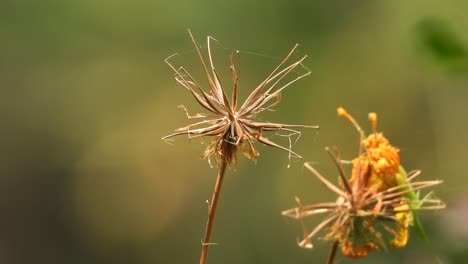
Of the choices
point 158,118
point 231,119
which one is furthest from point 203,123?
point 158,118

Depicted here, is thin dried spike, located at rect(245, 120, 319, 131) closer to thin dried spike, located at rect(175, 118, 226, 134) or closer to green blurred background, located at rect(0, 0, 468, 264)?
thin dried spike, located at rect(175, 118, 226, 134)

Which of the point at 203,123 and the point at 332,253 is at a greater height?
Result: the point at 203,123

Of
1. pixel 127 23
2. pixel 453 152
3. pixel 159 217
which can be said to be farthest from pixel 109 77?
pixel 453 152

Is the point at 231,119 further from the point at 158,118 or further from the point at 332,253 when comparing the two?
the point at 158,118

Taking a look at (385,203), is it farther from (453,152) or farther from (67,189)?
(67,189)

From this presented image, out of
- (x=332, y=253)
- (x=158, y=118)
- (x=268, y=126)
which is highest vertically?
(x=158, y=118)

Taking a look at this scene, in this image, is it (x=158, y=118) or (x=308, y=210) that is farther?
(x=158, y=118)

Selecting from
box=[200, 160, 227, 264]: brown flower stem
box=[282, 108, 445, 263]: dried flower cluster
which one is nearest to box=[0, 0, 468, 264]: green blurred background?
box=[282, 108, 445, 263]: dried flower cluster

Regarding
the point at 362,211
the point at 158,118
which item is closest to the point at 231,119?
the point at 362,211

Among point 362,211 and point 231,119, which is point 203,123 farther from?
point 362,211
